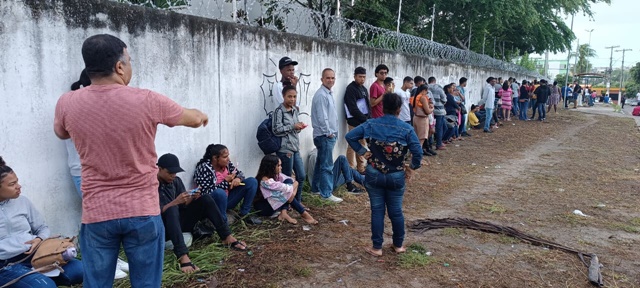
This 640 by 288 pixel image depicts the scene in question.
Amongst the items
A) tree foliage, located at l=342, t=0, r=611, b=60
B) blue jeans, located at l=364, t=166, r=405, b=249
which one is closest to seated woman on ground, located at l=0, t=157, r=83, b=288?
blue jeans, located at l=364, t=166, r=405, b=249

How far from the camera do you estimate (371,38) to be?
8586 mm

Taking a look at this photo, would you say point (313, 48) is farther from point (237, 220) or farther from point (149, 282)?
point (149, 282)

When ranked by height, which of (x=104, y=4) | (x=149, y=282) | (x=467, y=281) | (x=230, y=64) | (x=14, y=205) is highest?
(x=104, y=4)

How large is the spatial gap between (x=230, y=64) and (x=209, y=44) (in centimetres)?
38

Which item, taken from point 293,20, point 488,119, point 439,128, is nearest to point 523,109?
point 488,119

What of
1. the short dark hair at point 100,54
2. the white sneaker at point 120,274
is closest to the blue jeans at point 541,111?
the white sneaker at point 120,274

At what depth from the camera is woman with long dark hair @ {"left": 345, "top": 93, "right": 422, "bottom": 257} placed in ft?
12.9

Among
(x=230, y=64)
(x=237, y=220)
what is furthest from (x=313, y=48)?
(x=237, y=220)

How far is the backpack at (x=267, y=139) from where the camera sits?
524 cm

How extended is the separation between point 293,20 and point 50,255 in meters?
4.53

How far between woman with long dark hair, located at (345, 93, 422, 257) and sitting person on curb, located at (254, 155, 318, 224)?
46.0 inches

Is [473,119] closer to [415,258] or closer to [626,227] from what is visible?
[626,227]

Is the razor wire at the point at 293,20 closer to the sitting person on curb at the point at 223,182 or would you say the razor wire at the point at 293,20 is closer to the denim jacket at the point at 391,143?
the sitting person on curb at the point at 223,182

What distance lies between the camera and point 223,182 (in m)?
4.67
